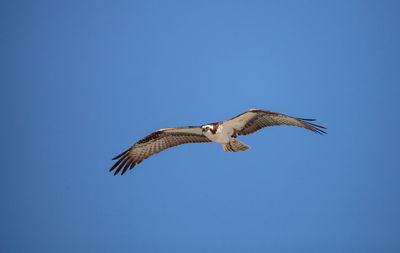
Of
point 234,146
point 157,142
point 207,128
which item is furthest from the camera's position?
point 157,142

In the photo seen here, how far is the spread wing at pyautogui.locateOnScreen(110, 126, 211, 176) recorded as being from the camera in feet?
39.8

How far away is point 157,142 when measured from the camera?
12.6 metres

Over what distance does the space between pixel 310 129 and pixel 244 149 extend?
6.53ft

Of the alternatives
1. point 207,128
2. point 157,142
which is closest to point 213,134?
point 207,128

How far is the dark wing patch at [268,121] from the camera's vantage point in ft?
35.5

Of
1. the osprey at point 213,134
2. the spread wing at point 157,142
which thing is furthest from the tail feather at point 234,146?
the spread wing at point 157,142

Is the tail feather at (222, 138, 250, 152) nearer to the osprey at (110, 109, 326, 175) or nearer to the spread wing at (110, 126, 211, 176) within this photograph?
the osprey at (110, 109, 326, 175)

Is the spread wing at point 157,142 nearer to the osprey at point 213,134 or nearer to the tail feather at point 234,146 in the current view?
the osprey at point 213,134

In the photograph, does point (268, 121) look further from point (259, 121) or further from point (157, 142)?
point (157, 142)

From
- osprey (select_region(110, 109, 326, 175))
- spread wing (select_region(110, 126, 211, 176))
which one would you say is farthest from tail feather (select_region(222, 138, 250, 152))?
spread wing (select_region(110, 126, 211, 176))

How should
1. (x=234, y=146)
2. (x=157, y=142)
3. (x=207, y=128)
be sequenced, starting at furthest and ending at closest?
(x=157, y=142) < (x=234, y=146) < (x=207, y=128)

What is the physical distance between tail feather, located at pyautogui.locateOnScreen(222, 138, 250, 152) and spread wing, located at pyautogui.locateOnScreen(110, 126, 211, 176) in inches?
36.1

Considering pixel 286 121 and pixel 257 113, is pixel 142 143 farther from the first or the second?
pixel 286 121

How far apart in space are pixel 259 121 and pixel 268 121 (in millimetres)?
276
